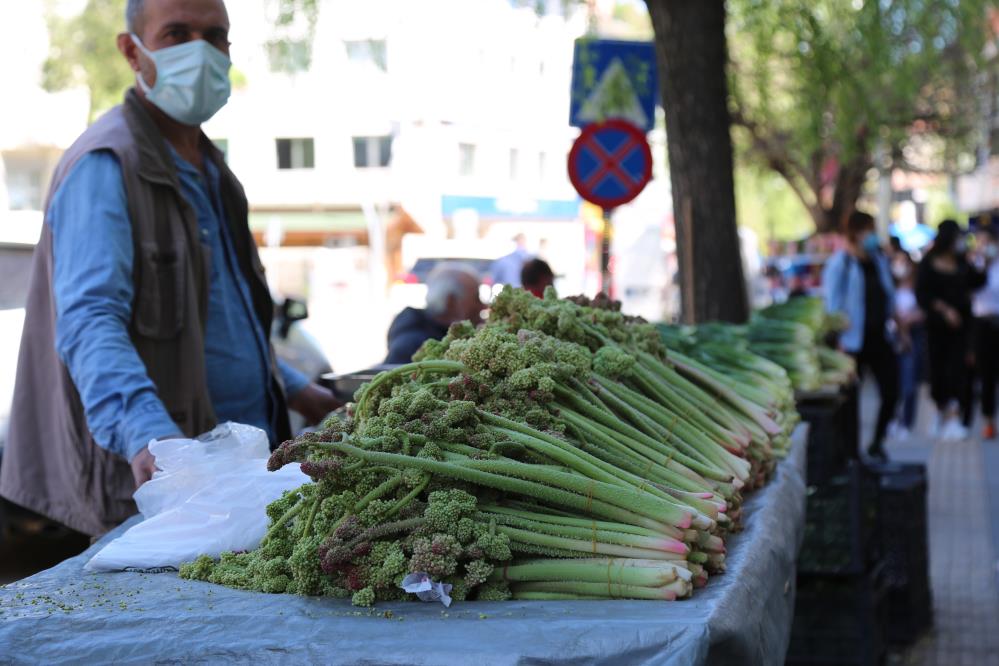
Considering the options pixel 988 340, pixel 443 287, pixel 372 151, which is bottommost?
pixel 988 340

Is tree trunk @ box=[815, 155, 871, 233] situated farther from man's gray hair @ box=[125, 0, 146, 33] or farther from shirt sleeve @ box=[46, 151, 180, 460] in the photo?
shirt sleeve @ box=[46, 151, 180, 460]

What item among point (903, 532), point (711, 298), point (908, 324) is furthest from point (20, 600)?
point (908, 324)

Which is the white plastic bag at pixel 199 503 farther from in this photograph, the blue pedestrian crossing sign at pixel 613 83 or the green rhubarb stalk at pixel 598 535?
the blue pedestrian crossing sign at pixel 613 83

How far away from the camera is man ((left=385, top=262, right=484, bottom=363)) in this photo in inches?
293

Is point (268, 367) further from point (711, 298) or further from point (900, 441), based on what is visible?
point (900, 441)

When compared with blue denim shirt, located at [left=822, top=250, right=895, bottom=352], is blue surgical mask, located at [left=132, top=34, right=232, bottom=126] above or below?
above

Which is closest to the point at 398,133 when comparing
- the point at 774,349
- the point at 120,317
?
the point at 774,349

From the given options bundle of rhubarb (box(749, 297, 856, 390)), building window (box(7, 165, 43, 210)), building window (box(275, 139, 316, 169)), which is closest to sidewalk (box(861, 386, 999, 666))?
bundle of rhubarb (box(749, 297, 856, 390))

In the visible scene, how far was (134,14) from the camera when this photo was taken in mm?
3875

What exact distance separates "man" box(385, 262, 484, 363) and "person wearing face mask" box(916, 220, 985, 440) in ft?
21.3

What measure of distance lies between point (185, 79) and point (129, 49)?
25 cm

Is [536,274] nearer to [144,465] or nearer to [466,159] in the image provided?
[144,465]

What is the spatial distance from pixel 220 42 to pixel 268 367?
97cm

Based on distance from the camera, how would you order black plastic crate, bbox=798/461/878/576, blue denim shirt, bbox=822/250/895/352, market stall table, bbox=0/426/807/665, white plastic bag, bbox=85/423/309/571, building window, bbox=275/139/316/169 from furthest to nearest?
building window, bbox=275/139/316/169 < blue denim shirt, bbox=822/250/895/352 < black plastic crate, bbox=798/461/878/576 < white plastic bag, bbox=85/423/309/571 < market stall table, bbox=0/426/807/665
